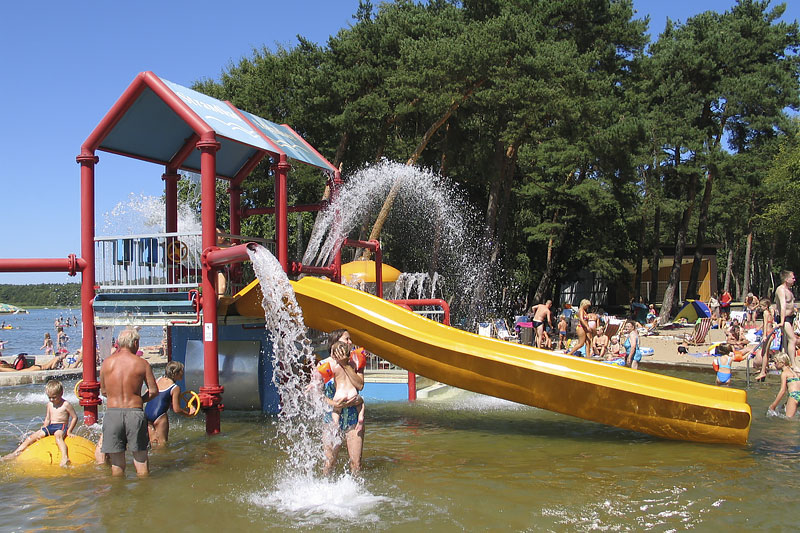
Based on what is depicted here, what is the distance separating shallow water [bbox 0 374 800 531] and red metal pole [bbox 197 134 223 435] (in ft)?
2.19

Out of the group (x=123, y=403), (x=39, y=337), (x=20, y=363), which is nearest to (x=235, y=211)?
(x=123, y=403)

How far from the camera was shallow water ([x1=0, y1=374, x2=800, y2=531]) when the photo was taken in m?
6.23

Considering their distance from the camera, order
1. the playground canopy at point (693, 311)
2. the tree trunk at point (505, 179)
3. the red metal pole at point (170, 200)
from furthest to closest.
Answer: the playground canopy at point (693, 311), the tree trunk at point (505, 179), the red metal pole at point (170, 200)

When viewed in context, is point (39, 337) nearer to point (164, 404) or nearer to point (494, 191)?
point (494, 191)

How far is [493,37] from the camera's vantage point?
74.9 ft

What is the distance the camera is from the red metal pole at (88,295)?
32.8ft

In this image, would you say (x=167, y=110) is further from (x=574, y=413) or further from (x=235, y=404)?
(x=574, y=413)

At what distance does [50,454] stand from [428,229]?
81.2ft

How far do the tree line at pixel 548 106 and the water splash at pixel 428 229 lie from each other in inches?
25.6

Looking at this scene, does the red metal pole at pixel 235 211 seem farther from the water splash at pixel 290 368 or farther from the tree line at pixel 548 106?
the tree line at pixel 548 106

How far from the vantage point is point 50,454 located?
810cm

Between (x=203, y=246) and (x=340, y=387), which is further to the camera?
(x=203, y=246)

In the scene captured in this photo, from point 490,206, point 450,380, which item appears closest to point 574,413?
point 450,380

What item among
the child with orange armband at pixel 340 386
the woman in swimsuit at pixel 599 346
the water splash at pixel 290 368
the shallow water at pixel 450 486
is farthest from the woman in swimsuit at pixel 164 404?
the woman in swimsuit at pixel 599 346
